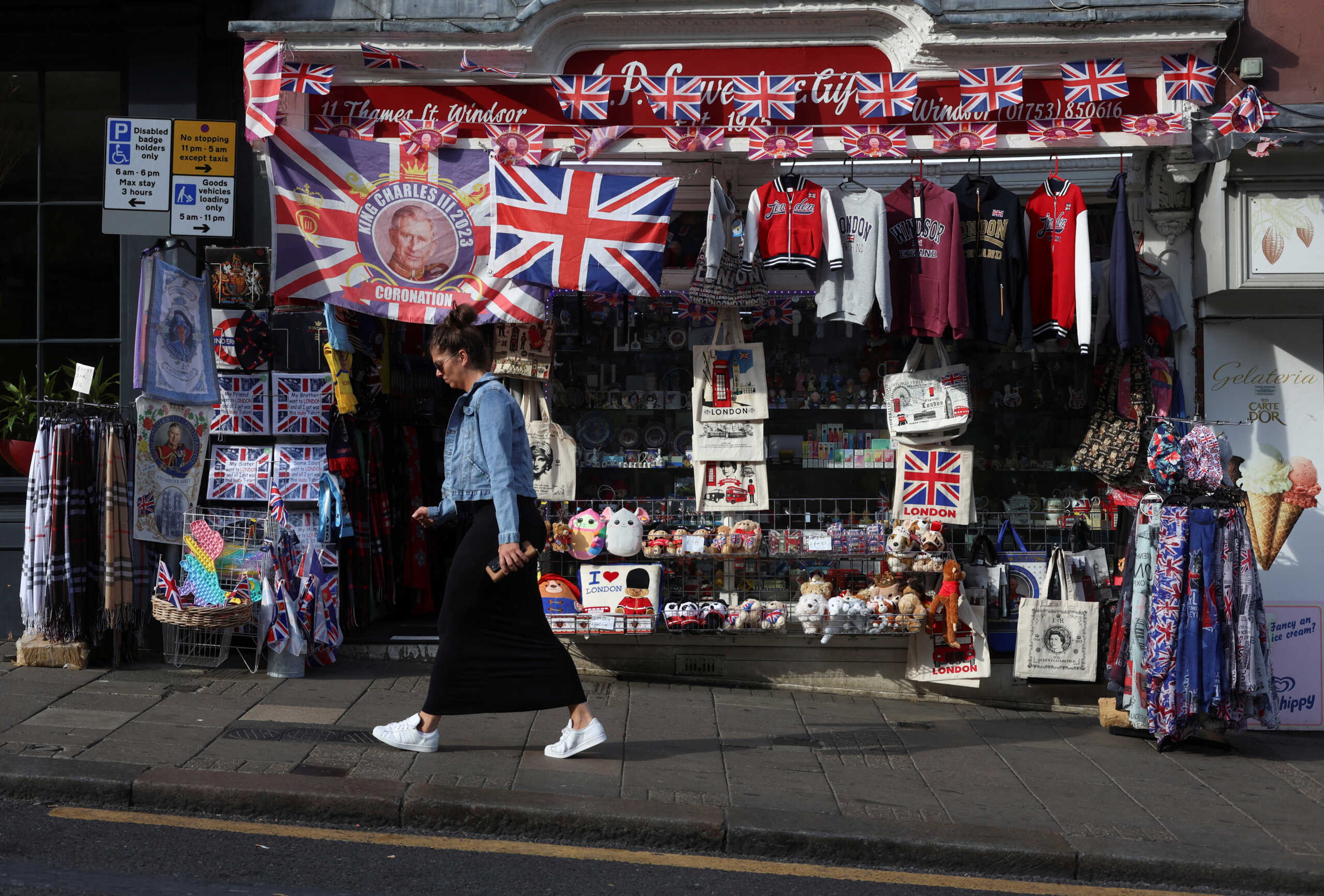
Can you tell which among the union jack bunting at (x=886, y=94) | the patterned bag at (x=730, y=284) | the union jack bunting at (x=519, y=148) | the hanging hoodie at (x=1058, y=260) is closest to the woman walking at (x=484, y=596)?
the union jack bunting at (x=519, y=148)

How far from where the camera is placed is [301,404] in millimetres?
7531

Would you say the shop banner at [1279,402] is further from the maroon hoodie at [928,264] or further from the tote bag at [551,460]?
the tote bag at [551,460]

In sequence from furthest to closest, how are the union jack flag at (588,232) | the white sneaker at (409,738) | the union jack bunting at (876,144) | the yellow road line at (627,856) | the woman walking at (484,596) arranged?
the union jack bunting at (876,144)
the union jack flag at (588,232)
the white sneaker at (409,738)
the woman walking at (484,596)
the yellow road line at (627,856)

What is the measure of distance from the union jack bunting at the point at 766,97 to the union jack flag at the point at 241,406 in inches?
140

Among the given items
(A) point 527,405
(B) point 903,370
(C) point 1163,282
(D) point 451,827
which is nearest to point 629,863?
(D) point 451,827

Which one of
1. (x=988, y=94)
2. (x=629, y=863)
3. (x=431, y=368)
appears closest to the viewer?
(x=629, y=863)

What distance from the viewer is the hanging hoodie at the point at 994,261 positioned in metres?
7.27

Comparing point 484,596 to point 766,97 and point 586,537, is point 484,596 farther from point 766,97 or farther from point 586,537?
point 766,97

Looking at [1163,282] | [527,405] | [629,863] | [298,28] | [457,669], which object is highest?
[298,28]

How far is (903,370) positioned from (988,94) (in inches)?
70.9

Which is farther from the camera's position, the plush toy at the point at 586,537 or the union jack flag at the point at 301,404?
the union jack flag at the point at 301,404

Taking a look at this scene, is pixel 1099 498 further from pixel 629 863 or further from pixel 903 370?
pixel 629 863

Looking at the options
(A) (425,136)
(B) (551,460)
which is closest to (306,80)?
(A) (425,136)

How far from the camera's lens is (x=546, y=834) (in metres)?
4.82
